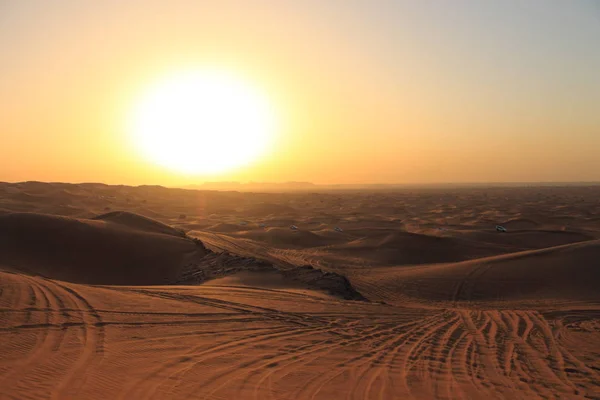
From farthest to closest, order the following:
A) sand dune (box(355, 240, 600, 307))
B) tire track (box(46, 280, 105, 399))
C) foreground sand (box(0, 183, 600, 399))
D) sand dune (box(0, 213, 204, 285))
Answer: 1. sand dune (box(0, 213, 204, 285))
2. sand dune (box(355, 240, 600, 307))
3. foreground sand (box(0, 183, 600, 399))
4. tire track (box(46, 280, 105, 399))

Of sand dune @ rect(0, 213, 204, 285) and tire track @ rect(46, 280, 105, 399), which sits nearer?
tire track @ rect(46, 280, 105, 399)

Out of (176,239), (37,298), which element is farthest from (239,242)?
(37,298)

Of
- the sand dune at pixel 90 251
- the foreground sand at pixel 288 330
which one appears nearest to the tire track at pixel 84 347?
the foreground sand at pixel 288 330

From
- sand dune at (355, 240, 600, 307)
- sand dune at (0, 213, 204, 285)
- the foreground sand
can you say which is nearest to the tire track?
the foreground sand

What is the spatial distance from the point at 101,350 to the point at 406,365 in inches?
191

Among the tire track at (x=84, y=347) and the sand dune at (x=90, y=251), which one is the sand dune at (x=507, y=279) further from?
the tire track at (x=84, y=347)

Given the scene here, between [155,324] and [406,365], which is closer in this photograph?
[406,365]

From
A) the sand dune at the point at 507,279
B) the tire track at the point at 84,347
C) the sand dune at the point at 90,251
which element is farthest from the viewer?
the sand dune at the point at 90,251

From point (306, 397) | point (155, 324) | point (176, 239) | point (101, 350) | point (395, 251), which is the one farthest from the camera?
point (395, 251)

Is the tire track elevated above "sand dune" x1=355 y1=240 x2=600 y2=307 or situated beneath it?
elevated above

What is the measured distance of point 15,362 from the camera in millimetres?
6113

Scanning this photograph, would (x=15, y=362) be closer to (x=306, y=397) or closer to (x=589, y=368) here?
(x=306, y=397)

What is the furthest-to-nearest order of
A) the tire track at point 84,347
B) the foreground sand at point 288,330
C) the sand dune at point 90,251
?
the sand dune at point 90,251, the foreground sand at point 288,330, the tire track at point 84,347

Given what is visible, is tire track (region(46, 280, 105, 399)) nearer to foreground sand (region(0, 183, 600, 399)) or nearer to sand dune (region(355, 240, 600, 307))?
foreground sand (region(0, 183, 600, 399))
